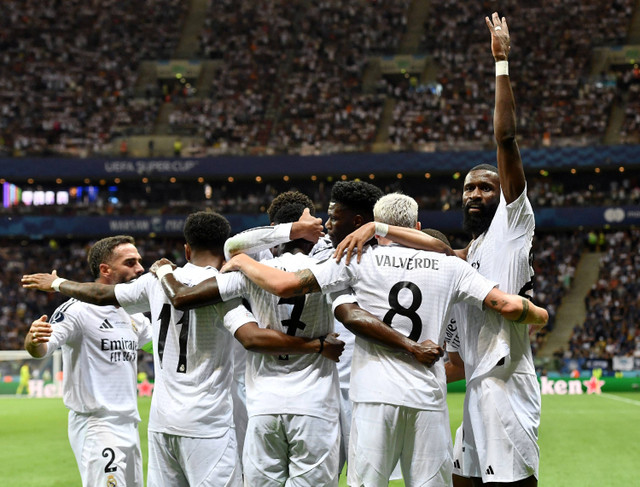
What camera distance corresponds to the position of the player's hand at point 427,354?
4465 mm

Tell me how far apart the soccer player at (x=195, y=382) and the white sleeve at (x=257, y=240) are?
16 centimetres

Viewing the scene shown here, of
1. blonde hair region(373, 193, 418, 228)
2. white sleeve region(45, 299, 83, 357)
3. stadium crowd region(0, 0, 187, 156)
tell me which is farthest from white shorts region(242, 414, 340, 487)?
stadium crowd region(0, 0, 187, 156)

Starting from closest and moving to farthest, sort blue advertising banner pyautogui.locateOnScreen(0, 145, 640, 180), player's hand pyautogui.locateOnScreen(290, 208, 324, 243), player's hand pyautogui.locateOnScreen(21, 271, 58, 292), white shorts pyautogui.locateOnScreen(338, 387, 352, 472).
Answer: player's hand pyautogui.locateOnScreen(290, 208, 324, 243)
player's hand pyautogui.locateOnScreen(21, 271, 58, 292)
white shorts pyautogui.locateOnScreen(338, 387, 352, 472)
blue advertising banner pyautogui.locateOnScreen(0, 145, 640, 180)

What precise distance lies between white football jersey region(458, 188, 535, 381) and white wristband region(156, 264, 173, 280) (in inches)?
77.3

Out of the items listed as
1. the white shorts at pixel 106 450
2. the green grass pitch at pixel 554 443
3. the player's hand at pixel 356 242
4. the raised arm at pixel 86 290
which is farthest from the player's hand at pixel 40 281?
the green grass pitch at pixel 554 443

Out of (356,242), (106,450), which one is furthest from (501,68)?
(106,450)

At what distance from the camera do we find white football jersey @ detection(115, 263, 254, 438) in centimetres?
489

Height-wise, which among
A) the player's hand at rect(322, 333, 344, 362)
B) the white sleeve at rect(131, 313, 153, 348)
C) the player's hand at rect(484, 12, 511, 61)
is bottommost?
the white sleeve at rect(131, 313, 153, 348)

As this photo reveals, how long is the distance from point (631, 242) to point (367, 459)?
35172mm

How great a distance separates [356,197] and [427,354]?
113 centimetres

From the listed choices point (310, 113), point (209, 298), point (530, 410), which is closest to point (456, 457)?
point (530, 410)

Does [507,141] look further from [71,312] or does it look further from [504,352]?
[71,312]

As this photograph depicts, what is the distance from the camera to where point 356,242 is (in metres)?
4.57

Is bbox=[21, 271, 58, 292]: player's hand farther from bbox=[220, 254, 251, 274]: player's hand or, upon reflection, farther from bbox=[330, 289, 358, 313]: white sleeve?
bbox=[330, 289, 358, 313]: white sleeve
